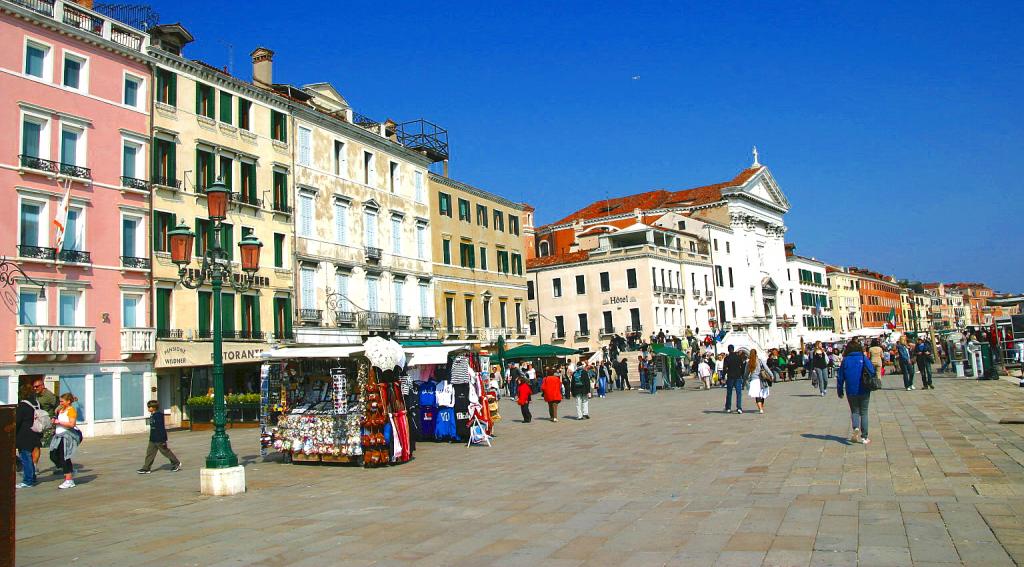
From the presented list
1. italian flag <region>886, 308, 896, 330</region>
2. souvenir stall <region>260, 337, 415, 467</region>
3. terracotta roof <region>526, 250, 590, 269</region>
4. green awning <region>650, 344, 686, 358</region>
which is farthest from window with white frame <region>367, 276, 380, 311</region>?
italian flag <region>886, 308, 896, 330</region>

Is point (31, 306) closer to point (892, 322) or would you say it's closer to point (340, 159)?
point (340, 159)

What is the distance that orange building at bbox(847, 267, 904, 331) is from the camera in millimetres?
110250

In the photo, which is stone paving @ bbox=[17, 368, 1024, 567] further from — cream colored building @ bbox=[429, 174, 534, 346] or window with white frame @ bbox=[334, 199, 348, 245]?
cream colored building @ bbox=[429, 174, 534, 346]

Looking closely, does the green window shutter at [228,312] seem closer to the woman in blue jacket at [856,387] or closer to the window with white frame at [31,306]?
the window with white frame at [31,306]

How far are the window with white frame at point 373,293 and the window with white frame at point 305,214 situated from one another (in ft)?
14.5

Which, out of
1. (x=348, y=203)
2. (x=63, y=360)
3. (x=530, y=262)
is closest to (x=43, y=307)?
(x=63, y=360)

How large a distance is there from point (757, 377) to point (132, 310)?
20.3 metres

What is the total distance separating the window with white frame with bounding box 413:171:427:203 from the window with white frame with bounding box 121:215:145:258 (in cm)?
1610

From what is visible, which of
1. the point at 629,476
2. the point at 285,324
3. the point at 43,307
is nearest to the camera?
the point at 629,476

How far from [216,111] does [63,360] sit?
35.4ft

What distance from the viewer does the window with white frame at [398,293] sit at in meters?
38.0

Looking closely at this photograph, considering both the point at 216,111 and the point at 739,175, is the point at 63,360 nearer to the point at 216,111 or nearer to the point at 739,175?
the point at 216,111

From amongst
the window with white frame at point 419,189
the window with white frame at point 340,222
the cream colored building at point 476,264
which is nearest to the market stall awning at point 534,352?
the cream colored building at point 476,264

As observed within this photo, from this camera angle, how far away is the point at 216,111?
29344 mm
